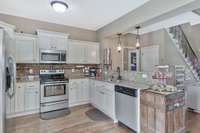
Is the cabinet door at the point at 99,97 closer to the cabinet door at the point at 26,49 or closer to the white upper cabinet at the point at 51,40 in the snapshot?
the white upper cabinet at the point at 51,40

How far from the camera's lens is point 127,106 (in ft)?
9.05

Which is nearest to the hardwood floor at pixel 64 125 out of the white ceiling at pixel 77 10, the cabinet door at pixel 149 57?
the white ceiling at pixel 77 10

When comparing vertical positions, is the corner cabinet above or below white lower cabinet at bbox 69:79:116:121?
above

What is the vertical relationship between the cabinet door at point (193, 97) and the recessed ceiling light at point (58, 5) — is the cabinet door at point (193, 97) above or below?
below

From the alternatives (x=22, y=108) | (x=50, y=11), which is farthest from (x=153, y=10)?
(x=22, y=108)

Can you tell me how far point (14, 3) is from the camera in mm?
3037

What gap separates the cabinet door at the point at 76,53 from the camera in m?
4.44

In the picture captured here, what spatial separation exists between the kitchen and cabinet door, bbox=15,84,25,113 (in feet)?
0.07

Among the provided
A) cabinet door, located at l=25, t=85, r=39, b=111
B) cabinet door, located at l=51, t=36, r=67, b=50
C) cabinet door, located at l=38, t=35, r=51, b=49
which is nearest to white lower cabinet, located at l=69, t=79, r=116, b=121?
cabinet door, located at l=25, t=85, r=39, b=111

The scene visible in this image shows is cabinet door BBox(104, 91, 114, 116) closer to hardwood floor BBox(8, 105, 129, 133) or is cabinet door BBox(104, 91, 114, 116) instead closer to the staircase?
hardwood floor BBox(8, 105, 129, 133)

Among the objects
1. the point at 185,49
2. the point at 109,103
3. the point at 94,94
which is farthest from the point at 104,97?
the point at 185,49

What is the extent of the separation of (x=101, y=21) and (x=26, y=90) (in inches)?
121

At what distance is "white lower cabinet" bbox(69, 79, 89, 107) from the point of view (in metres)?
4.23

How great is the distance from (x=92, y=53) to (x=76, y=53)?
653mm
